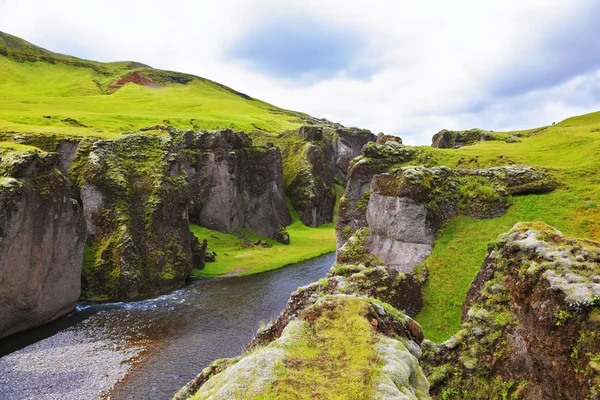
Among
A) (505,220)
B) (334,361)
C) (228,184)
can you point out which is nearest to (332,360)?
(334,361)

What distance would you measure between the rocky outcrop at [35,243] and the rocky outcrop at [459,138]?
71.8 metres

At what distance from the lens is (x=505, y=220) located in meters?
30.5

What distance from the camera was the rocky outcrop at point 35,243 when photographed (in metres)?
33.5

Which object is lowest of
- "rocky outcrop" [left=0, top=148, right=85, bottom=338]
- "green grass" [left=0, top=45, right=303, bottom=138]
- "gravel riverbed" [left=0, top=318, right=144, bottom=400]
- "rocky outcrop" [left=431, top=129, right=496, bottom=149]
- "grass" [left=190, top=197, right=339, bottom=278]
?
"gravel riverbed" [left=0, top=318, right=144, bottom=400]

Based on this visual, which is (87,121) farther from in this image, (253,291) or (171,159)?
(253,291)

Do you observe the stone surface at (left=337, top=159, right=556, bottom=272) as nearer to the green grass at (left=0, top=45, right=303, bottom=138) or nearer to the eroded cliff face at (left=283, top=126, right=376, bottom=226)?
the eroded cliff face at (left=283, top=126, right=376, bottom=226)

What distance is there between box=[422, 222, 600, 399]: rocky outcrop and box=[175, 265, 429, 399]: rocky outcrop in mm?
3456

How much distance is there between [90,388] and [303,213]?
266 feet

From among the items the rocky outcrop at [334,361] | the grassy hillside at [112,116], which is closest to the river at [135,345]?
the grassy hillside at [112,116]

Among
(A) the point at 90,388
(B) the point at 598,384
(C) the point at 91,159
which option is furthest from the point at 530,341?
(C) the point at 91,159

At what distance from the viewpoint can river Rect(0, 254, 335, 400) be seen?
26394 millimetres

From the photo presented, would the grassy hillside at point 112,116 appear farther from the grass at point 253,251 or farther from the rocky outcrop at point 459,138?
the rocky outcrop at point 459,138

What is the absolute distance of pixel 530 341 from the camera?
14.4 m

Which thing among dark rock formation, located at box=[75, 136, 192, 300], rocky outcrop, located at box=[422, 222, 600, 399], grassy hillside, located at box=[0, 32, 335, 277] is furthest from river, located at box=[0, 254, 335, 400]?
rocky outcrop, located at box=[422, 222, 600, 399]
